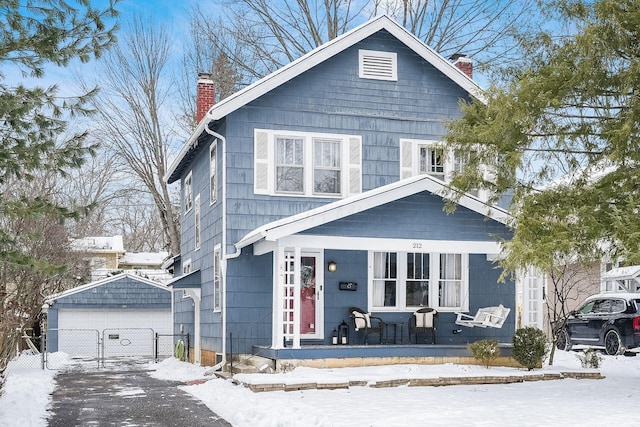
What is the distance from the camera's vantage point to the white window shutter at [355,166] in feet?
60.7

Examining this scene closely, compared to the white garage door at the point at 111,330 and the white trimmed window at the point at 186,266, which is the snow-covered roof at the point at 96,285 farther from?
the white trimmed window at the point at 186,266

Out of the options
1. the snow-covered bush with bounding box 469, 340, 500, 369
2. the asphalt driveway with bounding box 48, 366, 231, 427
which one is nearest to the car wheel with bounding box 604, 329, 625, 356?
the snow-covered bush with bounding box 469, 340, 500, 369

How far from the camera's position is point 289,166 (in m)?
18.2

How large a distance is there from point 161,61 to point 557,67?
Result: 82.5ft

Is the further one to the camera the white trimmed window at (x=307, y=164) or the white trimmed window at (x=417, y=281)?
the white trimmed window at (x=417, y=281)

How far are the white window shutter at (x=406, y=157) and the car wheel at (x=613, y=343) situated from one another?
7.66m

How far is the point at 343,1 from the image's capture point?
30.1 metres

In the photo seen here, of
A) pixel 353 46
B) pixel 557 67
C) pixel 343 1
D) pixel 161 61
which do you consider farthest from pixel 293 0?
pixel 557 67

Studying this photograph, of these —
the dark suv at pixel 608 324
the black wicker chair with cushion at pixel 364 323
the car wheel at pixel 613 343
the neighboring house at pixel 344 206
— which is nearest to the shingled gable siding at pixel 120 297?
the neighboring house at pixel 344 206

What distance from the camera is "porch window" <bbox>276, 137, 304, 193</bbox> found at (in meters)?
18.1

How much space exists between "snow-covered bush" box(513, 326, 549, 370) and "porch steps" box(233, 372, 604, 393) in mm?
972

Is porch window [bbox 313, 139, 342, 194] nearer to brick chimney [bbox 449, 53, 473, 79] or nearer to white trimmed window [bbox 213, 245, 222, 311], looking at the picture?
white trimmed window [bbox 213, 245, 222, 311]

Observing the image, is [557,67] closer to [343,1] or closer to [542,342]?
[542,342]

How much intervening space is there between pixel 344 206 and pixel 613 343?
33.0 ft
